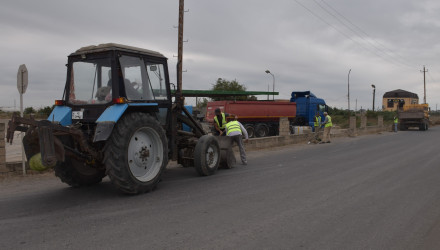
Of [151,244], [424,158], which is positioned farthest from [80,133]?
[424,158]

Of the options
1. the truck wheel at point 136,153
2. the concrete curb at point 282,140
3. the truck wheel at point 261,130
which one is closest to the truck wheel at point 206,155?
the truck wheel at point 136,153

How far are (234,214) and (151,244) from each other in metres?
1.50

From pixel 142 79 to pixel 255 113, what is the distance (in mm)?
16195

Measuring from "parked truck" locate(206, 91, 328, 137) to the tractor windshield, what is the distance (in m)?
14.3

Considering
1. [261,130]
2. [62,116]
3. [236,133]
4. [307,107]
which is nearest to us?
[62,116]

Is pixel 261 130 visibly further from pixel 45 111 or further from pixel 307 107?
pixel 45 111

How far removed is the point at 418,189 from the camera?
6.78 meters

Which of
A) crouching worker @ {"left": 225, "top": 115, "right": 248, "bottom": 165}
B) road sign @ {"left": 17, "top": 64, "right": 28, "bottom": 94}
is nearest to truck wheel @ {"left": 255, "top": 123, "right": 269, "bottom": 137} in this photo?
crouching worker @ {"left": 225, "top": 115, "right": 248, "bottom": 165}

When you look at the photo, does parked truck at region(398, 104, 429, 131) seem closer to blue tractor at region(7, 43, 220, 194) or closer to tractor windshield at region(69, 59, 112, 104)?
blue tractor at region(7, 43, 220, 194)

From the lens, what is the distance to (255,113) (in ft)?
73.4

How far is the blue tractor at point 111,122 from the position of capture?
18.2 ft

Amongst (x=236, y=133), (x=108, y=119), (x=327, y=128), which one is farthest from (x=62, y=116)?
(x=327, y=128)

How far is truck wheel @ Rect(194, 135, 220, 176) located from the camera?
25.3 ft

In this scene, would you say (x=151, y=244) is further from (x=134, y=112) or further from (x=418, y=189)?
(x=418, y=189)
